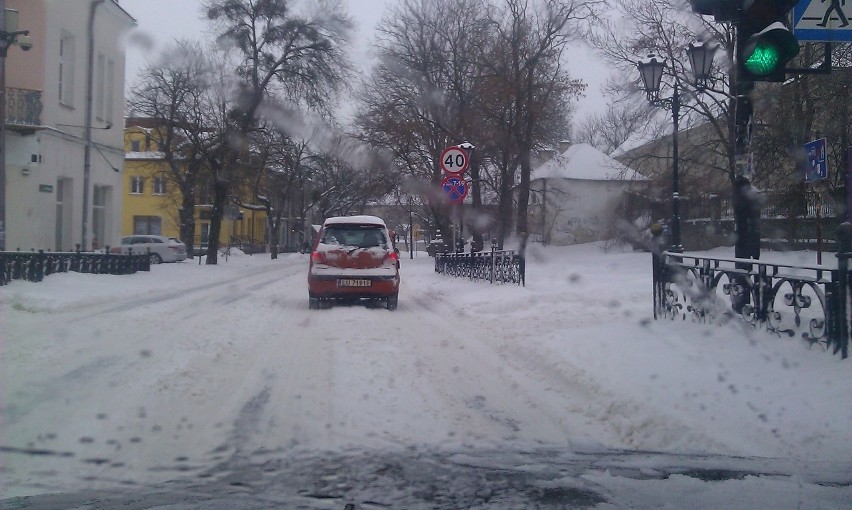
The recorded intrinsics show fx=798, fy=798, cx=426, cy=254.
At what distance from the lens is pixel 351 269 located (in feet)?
50.1

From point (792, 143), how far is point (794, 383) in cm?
2200

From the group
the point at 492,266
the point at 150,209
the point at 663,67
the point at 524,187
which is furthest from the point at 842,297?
the point at 150,209

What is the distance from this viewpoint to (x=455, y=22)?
39.1 meters

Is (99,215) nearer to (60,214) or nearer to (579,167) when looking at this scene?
(60,214)

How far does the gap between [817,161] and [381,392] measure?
724 centimetres

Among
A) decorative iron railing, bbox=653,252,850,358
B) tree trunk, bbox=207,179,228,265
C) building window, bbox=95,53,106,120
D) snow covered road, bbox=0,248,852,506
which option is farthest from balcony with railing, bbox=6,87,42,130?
decorative iron railing, bbox=653,252,850,358

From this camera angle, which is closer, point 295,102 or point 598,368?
point 598,368

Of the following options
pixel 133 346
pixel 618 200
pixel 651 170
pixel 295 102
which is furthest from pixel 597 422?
pixel 618 200

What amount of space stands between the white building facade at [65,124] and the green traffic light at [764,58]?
20826 millimetres

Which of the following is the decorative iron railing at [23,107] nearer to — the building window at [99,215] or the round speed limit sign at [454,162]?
the building window at [99,215]

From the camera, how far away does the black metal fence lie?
17125 mm

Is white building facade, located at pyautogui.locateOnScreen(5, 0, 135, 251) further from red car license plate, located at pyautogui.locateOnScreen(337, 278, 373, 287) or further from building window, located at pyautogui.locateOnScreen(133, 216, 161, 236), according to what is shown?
building window, located at pyautogui.locateOnScreen(133, 216, 161, 236)

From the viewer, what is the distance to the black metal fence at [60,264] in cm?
1712

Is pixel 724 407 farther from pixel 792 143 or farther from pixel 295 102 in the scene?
pixel 295 102
